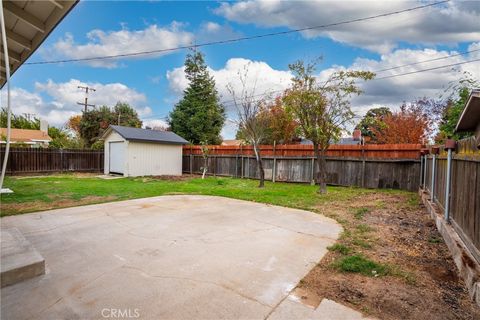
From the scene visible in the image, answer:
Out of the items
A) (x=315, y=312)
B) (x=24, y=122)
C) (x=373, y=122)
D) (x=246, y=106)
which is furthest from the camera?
(x=24, y=122)

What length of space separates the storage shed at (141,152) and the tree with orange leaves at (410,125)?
14506mm

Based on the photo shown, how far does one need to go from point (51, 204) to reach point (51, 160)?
33.8 ft

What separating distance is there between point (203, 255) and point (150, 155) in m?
12.9

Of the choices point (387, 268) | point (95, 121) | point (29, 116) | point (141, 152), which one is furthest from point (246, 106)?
point (29, 116)

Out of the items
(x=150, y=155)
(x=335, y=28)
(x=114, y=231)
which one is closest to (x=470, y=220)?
(x=114, y=231)

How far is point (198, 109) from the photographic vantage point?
82.8ft

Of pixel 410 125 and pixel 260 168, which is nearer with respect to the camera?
pixel 260 168

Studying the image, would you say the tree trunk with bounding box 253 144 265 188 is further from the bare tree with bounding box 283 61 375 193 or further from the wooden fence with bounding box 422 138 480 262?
the wooden fence with bounding box 422 138 480 262

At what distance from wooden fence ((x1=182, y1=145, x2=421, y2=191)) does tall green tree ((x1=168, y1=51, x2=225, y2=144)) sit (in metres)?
10.4

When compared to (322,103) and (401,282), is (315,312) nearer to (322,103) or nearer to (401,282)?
(401,282)

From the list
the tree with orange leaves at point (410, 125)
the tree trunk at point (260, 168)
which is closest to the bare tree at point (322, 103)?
the tree trunk at point (260, 168)

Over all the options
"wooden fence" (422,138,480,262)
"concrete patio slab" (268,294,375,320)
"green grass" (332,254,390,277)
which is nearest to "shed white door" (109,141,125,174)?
"green grass" (332,254,390,277)

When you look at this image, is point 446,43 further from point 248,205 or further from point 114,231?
point 114,231

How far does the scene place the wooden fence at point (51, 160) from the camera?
1363 cm
